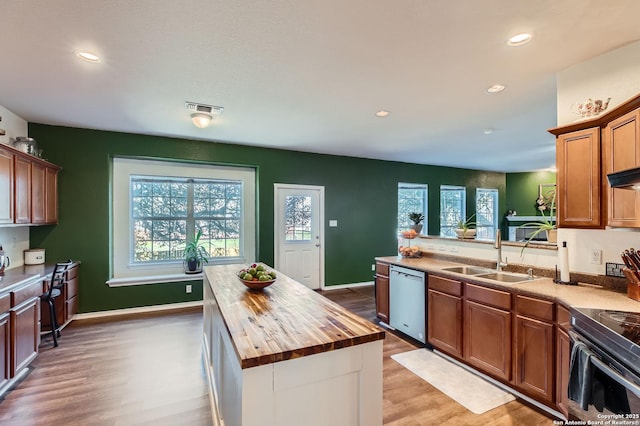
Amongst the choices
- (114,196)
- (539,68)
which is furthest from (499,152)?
(114,196)

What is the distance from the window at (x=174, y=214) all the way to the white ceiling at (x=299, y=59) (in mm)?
871

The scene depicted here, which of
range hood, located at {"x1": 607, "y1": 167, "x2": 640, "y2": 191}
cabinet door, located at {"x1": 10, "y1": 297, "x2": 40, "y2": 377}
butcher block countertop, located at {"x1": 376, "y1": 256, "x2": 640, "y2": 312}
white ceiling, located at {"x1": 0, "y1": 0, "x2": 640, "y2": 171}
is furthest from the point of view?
cabinet door, located at {"x1": 10, "y1": 297, "x2": 40, "y2": 377}

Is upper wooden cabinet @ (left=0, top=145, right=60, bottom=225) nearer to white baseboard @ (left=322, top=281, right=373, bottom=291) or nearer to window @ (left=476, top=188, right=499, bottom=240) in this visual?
white baseboard @ (left=322, top=281, right=373, bottom=291)

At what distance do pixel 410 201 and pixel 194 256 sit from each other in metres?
4.79

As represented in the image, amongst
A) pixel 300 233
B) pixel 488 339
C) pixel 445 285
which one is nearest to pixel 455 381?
pixel 488 339

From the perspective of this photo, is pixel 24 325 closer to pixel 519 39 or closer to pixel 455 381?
pixel 455 381

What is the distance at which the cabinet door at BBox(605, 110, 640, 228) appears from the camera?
1870 millimetres

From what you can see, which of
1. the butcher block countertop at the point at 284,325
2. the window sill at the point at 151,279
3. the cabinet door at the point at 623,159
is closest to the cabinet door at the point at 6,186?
the window sill at the point at 151,279

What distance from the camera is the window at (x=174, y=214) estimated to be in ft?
14.5

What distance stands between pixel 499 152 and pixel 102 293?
7.06 meters

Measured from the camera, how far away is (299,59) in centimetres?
227

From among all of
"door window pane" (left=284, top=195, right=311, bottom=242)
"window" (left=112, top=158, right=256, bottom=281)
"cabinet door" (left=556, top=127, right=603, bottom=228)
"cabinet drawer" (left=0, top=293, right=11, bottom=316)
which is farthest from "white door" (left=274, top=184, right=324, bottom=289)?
"cabinet door" (left=556, top=127, right=603, bottom=228)

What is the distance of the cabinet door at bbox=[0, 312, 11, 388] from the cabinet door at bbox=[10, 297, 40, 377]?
0.16 feet

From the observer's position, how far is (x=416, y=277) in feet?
10.8
